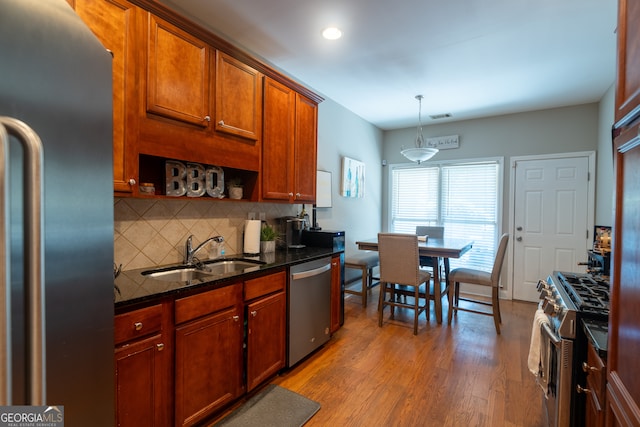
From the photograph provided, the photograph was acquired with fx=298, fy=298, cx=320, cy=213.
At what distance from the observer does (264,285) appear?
2.08m

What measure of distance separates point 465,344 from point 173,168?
3040 mm

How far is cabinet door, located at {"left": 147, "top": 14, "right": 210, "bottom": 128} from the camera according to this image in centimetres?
172

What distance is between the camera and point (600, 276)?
1876mm

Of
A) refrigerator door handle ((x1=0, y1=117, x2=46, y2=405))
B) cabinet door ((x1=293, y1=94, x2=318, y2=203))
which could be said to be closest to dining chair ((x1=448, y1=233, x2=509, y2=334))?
cabinet door ((x1=293, y1=94, x2=318, y2=203))

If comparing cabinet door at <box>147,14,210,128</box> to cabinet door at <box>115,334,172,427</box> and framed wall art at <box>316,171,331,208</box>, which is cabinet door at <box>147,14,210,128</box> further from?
framed wall art at <box>316,171,331,208</box>

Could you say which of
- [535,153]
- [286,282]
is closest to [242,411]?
[286,282]

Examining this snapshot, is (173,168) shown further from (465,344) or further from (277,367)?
(465,344)

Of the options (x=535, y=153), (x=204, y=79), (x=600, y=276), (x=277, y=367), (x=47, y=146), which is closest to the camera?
(x=47, y=146)

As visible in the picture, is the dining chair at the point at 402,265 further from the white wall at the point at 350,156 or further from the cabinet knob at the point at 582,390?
the cabinet knob at the point at 582,390

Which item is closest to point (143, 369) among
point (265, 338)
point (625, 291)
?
point (265, 338)

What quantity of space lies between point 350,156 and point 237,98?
2496 mm

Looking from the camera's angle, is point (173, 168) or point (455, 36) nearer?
point (173, 168)

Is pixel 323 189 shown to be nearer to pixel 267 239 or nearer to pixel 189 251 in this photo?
pixel 267 239

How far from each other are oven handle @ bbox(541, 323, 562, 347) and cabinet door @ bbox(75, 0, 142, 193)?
2259mm
